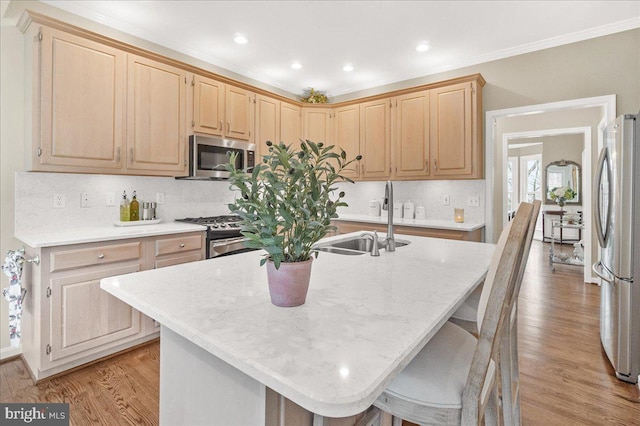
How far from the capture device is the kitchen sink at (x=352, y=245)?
2.09 meters

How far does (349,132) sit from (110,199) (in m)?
2.92

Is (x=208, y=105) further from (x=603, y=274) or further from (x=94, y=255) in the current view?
(x=603, y=274)

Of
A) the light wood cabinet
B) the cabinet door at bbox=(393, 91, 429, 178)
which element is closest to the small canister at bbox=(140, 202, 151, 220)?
the cabinet door at bbox=(393, 91, 429, 178)

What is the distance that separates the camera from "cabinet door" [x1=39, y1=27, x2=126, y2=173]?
7.71ft

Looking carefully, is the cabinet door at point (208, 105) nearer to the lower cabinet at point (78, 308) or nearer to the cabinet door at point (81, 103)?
the cabinet door at point (81, 103)

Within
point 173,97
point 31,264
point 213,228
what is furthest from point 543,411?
point 173,97

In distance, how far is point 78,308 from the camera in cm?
227

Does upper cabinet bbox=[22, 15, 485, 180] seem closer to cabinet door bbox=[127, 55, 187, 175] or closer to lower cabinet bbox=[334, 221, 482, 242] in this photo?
cabinet door bbox=[127, 55, 187, 175]

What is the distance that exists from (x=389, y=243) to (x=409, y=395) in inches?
41.8

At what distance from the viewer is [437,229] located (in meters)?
3.52

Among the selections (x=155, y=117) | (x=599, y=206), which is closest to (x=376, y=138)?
(x=599, y=206)

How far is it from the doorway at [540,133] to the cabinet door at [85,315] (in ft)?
12.0

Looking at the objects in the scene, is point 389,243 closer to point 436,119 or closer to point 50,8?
point 436,119

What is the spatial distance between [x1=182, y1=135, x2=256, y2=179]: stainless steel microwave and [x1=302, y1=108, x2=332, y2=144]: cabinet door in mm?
1210
